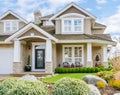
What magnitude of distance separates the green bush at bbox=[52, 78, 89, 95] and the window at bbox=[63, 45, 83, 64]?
55.5 ft

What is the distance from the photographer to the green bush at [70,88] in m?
9.48

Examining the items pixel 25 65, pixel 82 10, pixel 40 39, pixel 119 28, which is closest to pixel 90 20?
pixel 82 10

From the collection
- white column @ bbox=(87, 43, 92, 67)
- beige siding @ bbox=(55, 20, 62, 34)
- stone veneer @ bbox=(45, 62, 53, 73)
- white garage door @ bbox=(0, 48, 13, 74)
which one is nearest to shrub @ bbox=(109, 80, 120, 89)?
stone veneer @ bbox=(45, 62, 53, 73)

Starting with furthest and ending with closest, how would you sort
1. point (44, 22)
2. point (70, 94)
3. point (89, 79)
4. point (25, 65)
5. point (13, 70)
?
1. point (44, 22)
2. point (25, 65)
3. point (13, 70)
4. point (89, 79)
5. point (70, 94)

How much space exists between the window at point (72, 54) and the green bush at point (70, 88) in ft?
55.5

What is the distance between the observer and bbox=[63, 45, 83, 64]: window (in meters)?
26.6

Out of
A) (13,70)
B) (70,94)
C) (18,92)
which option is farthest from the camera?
(13,70)

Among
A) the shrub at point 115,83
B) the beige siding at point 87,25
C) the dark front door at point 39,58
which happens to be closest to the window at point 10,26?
the dark front door at point 39,58

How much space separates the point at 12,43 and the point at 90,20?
27.0 feet

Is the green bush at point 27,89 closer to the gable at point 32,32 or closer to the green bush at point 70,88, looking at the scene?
the green bush at point 70,88

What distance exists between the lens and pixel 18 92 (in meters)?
8.84

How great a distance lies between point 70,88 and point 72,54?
17227 mm

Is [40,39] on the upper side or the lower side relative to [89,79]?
upper

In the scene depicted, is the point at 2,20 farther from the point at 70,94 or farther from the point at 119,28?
the point at 70,94
